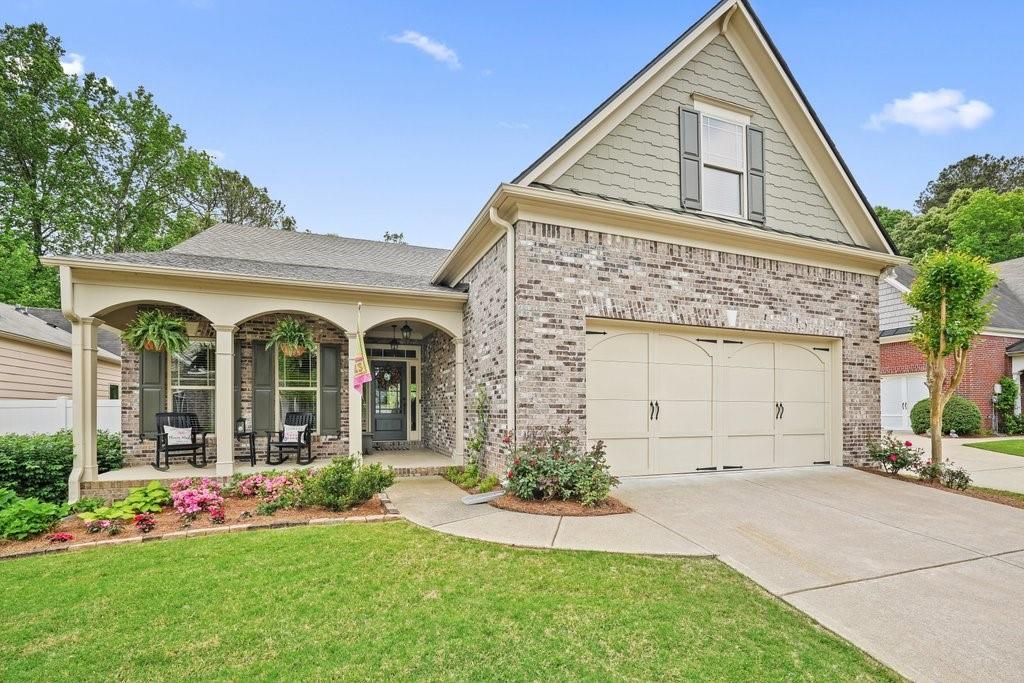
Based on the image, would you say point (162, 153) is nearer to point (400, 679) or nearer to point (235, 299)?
point (235, 299)

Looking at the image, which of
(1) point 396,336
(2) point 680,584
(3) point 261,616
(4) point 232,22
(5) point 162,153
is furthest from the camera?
(5) point 162,153

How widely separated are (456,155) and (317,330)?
7.08 m

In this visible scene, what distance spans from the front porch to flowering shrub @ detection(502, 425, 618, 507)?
2.85 meters

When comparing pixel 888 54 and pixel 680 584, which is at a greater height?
pixel 888 54

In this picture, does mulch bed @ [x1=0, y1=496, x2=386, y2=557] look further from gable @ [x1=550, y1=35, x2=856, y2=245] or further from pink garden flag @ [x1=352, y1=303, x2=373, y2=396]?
gable @ [x1=550, y1=35, x2=856, y2=245]

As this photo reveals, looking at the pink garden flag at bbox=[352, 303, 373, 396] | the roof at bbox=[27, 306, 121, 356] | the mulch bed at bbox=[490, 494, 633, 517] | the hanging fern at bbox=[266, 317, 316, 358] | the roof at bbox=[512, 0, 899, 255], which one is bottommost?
the mulch bed at bbox=[490, 494, 633, 517]

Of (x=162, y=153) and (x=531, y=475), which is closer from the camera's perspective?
(x=531, y=475)

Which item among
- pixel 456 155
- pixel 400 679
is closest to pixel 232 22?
pixel 456 155

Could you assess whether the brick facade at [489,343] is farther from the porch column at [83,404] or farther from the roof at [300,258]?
the porch column at [83,404]

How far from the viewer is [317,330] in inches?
407

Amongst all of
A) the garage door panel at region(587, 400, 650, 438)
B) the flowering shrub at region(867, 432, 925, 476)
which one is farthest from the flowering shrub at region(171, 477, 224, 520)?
the flowering shrub at region(867, 432, 925, 476)

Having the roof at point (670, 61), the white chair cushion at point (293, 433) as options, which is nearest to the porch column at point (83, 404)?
the white chair cushion at point (293, 433)

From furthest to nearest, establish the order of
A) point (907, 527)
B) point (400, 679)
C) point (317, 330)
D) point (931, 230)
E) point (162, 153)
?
point (931, 230) → point (162, 153) → point (317, 330) → point (907, 527) → point (400, 679)

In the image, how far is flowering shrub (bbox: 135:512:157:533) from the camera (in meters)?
5.50
